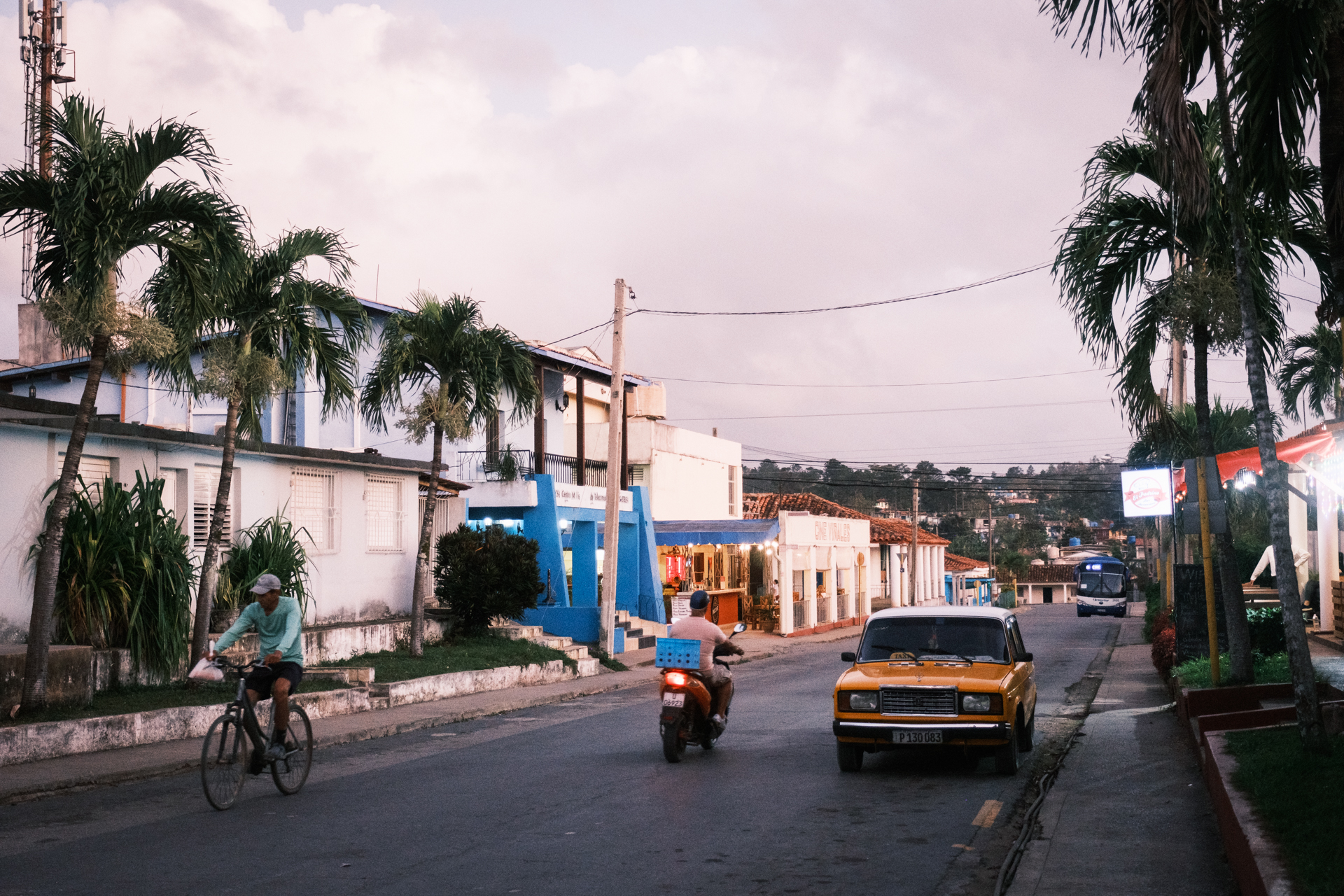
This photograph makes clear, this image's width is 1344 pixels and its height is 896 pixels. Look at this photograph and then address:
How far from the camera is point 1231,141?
383 inches

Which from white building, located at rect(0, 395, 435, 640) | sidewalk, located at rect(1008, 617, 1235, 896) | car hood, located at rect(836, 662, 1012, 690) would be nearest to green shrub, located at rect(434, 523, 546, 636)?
white building, located at rect(0, 395, 435, 640)

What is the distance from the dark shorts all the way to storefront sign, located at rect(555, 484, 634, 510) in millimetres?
21154

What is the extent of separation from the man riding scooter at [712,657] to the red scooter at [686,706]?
5cm

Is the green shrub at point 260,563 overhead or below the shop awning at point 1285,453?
below

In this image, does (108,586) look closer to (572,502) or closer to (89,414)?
(89,414)

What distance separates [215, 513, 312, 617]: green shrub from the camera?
18.2m

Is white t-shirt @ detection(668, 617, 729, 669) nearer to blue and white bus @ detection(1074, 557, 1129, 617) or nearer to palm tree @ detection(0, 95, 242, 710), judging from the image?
palm tree @ detection(0, 95, 242, 710)

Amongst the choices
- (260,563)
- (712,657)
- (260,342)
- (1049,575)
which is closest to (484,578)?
(260,563)

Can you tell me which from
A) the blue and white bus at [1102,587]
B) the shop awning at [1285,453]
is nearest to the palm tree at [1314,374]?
the shop awning at [1285,453]

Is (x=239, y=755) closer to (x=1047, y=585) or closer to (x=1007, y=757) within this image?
(x=1007, y=757)

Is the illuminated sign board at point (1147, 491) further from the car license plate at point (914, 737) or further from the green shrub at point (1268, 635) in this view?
the car license plate at point (914, 737)

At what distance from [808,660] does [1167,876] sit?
23316 mm

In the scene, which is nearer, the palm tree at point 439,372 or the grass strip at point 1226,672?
the grass strip at point 1226,672

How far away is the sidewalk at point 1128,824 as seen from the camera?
23.5ft
